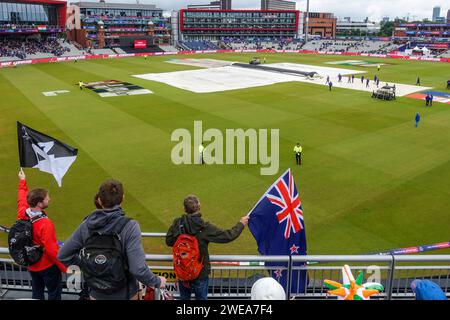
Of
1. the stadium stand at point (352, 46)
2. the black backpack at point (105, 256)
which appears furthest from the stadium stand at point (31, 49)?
the black backpack at point (105, 256)

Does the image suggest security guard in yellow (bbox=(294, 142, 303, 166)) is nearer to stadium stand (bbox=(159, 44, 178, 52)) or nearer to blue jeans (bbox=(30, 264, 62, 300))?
blue jeans (bbox=(30, 264, 62, 300))

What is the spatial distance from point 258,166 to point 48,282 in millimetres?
15678

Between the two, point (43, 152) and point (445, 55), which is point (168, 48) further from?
point (43, 152)

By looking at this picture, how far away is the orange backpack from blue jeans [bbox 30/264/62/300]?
1857 mm

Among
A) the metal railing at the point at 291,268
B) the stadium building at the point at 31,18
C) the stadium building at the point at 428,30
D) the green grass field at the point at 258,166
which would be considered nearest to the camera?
the metal railing at the point at 291,268

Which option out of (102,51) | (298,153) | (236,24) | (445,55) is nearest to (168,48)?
(102,51)

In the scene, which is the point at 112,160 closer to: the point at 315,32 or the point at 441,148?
the point at 441,148

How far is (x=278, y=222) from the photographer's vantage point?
711 cm

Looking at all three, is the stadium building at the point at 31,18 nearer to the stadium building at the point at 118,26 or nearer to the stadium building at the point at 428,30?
the stadium building at the point at 118,26

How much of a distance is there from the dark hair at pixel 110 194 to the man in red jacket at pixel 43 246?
160cm

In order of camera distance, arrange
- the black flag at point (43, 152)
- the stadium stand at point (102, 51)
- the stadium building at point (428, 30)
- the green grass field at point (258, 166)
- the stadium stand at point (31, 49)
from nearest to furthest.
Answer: the black flag at point (43, 152), the green grass field at point (258, 166), the stadium stand at point (31, 49), the stadium stand at point (102, 51), the stadium building at point (428, 30)

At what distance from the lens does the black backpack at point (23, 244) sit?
5359 mm

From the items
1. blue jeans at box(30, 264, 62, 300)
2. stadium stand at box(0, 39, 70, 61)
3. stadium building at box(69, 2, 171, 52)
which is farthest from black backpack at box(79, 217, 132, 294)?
stadium building at box(69, 2, 171, 52)

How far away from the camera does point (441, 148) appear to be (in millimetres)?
23797
